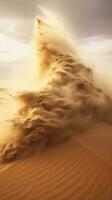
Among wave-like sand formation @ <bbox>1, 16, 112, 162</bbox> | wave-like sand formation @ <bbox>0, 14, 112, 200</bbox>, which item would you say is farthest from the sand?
wave-like sand formation @ <bbox>1, 16, 112, 162</bbox>

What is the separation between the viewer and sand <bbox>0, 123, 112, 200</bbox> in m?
4.30

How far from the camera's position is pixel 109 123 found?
7145mm

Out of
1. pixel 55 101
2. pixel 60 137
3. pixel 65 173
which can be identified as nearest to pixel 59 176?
pixel 65 173

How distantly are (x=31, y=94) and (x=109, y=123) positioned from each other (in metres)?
2.28

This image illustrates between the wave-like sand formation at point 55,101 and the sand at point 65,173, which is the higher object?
the wave-like sand formation at point 55,101

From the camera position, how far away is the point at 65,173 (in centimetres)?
482

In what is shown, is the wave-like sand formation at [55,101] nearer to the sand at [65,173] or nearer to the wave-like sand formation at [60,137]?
the wave-like sand formation at [60,137]

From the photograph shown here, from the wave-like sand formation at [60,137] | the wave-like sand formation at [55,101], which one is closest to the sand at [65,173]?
the wave-like sand formation at [60,137]

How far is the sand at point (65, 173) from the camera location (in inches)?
169

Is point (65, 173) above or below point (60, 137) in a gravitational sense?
below

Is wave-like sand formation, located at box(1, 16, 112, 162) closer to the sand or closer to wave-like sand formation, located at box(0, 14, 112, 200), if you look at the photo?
wave-like sand formation, located at box(0, 14, 112, 200)

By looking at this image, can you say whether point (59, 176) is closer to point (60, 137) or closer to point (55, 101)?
point (60, 137)

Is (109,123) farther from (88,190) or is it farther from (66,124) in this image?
(88,190)

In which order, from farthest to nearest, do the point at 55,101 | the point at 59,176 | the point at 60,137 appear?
the point at 55,101, the point at 60,137, the point at 59,176
